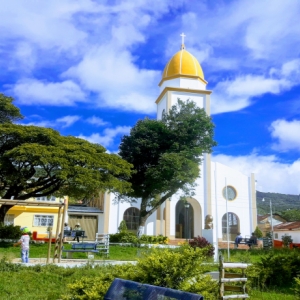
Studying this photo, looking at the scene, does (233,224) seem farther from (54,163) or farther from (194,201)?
(54,163)

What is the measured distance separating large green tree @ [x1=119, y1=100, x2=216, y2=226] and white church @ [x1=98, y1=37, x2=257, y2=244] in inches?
248

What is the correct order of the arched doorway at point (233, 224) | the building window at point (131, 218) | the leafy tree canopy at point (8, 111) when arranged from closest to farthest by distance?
the leafy tree canopy at point (8, 111) → the building window at point (131, 218) → the arched doorway at point (233, 224)

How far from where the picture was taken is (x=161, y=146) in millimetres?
22797

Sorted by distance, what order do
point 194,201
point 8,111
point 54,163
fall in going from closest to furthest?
point 54,163
point 8,111
point 194,201

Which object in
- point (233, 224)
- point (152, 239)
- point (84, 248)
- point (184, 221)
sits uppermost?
point (184, 221)

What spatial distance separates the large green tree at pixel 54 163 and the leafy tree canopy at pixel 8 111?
8.44ft

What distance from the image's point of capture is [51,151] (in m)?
16.1

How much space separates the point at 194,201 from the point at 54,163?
1666 cm

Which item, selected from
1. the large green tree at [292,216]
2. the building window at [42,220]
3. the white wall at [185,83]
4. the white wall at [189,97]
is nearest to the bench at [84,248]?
the white wall at [189,97]

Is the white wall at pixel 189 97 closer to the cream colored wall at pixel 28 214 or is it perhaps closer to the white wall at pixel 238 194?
the white wall at pixel 238 194

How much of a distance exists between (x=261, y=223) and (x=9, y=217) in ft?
106

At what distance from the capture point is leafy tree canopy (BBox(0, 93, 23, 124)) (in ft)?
63.4

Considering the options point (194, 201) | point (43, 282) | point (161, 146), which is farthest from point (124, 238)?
point (194, 201)

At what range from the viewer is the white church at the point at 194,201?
29422 millimetres
